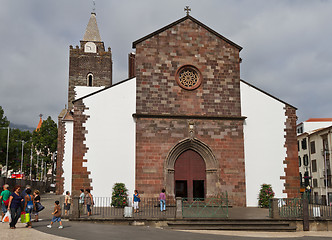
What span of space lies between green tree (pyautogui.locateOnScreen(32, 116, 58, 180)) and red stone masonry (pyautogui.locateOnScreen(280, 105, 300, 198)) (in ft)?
123

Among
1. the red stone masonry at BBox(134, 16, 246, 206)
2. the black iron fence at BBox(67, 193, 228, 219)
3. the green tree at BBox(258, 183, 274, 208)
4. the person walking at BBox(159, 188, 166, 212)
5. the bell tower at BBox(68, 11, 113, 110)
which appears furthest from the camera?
the bell tower at BBox(68, 11, 113, 110)

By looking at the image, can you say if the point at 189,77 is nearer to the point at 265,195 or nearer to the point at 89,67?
the point at 265,195

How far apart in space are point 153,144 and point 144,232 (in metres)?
8.64

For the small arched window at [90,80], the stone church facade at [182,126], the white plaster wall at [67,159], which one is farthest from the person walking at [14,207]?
the small arched window at [90,80]

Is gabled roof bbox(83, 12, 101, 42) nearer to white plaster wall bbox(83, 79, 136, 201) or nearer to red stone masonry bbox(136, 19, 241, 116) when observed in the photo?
red stone masonry bbox(136, 19, 241, 116)

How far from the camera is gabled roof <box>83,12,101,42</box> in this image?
139ft

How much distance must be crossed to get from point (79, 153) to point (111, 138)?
202 cm

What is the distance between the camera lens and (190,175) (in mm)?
20938

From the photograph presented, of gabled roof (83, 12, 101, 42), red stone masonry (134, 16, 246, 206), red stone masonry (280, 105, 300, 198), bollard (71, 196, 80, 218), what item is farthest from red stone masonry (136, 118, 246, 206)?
gabled roof (83, 12, 101, 42)

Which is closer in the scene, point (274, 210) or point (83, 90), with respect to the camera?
point (274, 210)

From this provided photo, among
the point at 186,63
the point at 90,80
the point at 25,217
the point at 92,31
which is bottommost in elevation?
the point at 25,217

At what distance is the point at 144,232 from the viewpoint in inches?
478

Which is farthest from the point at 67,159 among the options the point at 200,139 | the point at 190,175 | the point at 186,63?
the point at 186,63

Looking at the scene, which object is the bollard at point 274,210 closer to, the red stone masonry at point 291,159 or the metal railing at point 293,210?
the metal railing at point 293,210
